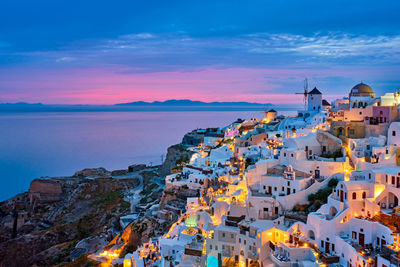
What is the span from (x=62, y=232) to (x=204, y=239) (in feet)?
95.9

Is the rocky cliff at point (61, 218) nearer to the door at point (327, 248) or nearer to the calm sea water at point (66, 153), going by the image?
the calm sea water at point (66, 153)

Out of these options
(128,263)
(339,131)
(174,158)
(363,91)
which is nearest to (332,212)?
(339,131)

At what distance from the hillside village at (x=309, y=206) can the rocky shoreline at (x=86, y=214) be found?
3.07 m

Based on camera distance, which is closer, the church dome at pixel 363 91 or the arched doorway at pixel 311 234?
the arched doorway at pixel 311 234

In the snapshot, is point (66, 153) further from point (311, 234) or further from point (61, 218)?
point (311, 234)

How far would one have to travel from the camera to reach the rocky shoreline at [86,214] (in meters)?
36.8

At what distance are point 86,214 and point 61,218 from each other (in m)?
4.03

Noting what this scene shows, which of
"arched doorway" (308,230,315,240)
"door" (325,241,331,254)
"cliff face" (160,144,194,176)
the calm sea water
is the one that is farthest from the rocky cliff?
"door" (325,241,331,254)

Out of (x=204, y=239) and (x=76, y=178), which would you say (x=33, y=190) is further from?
(x=204, y=239)

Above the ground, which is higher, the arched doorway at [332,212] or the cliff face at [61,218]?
the arched doorway at [332,212]

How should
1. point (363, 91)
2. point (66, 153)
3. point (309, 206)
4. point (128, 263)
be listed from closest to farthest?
point (309, 206), point (128, 263), point (363, 91), point (66, 153)

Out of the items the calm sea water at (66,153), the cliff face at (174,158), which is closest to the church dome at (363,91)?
the cliff face at (174,158)

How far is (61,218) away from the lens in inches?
2105

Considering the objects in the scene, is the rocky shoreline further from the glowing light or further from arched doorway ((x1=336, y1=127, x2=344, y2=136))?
arched doorway ((x1=336, y1=127, x2=344, y2=136))
